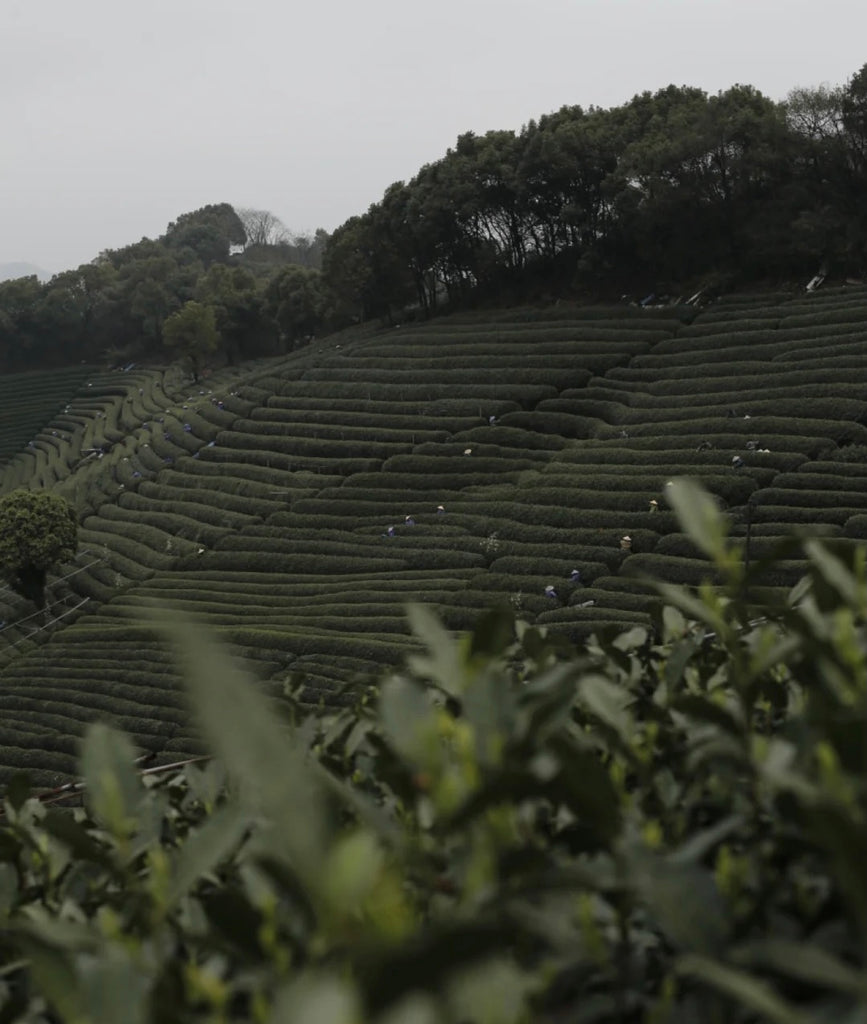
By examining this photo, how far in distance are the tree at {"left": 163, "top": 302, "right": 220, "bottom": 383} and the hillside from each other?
34.5 ft

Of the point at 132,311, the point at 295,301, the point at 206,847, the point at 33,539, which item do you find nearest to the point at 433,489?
the point at 33,539

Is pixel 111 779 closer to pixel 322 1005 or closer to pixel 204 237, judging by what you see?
pixel 322 1005

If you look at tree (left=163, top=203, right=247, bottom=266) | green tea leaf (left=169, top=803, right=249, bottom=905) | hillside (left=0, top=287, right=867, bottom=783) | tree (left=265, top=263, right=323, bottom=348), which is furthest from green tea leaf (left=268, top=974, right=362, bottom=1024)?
tree (left=163, top=203, right=247, bottom=266)

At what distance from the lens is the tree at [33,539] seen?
1110 inches

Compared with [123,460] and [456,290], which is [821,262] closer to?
[456,290]

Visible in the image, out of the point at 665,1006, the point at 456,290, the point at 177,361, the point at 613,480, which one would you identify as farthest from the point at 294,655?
the point at 177,361

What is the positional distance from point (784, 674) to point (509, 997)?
69.2 inches

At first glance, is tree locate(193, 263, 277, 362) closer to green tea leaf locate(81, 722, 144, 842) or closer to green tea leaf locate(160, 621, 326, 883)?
green tea leaf locate(81, 722, 144, 842)

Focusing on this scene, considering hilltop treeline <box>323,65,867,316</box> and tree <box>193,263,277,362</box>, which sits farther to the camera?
tree <box>193,263,277,362</box>

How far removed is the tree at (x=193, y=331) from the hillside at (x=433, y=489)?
10.5 metres

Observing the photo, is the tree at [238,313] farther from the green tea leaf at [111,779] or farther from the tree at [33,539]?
the green tea leaf at [111,779]

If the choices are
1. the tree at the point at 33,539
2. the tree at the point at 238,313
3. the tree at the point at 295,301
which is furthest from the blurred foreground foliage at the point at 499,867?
the tree at the point at 238,313

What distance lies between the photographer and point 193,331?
169 feet

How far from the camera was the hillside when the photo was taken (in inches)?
823
